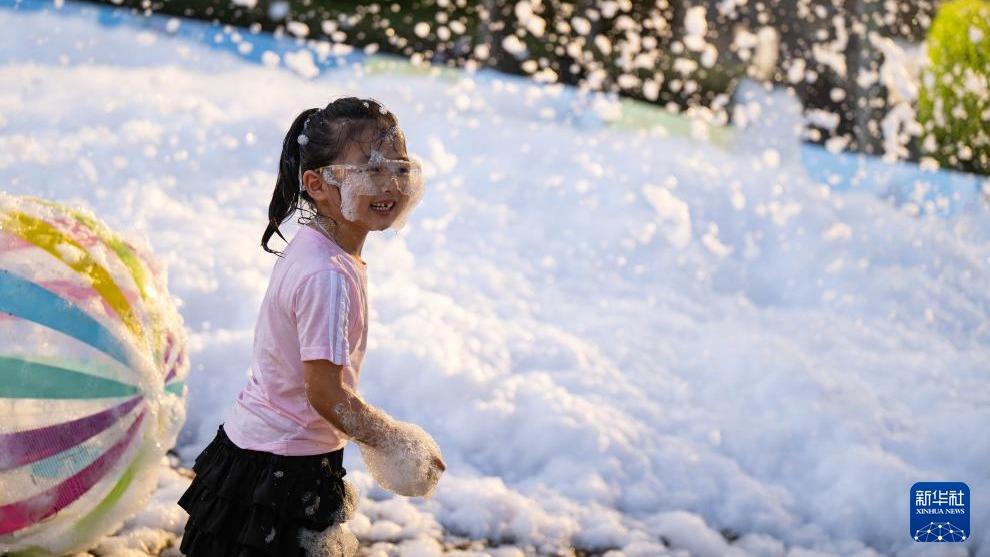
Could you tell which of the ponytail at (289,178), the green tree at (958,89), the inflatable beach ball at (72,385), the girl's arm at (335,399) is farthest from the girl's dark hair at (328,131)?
the green tree at (958,89)

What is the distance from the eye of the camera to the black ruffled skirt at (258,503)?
1.89 metres

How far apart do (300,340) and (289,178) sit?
0.36 m

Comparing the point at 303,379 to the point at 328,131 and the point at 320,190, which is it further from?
the point at 328,131

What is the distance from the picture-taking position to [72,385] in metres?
2.46

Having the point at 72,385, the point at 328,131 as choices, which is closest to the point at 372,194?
the point at 328,131

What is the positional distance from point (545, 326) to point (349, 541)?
3.37 m

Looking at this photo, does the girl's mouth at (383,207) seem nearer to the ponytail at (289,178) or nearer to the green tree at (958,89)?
the ponytail at (289,178)

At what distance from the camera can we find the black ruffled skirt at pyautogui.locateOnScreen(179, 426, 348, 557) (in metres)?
1.89

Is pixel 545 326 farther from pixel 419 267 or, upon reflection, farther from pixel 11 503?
pixel 11 503

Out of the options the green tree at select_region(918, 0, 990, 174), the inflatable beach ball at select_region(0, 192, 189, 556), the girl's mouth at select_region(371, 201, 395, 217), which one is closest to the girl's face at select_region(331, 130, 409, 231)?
the girl's mouth at select_region(371, 201, 395, 217)
